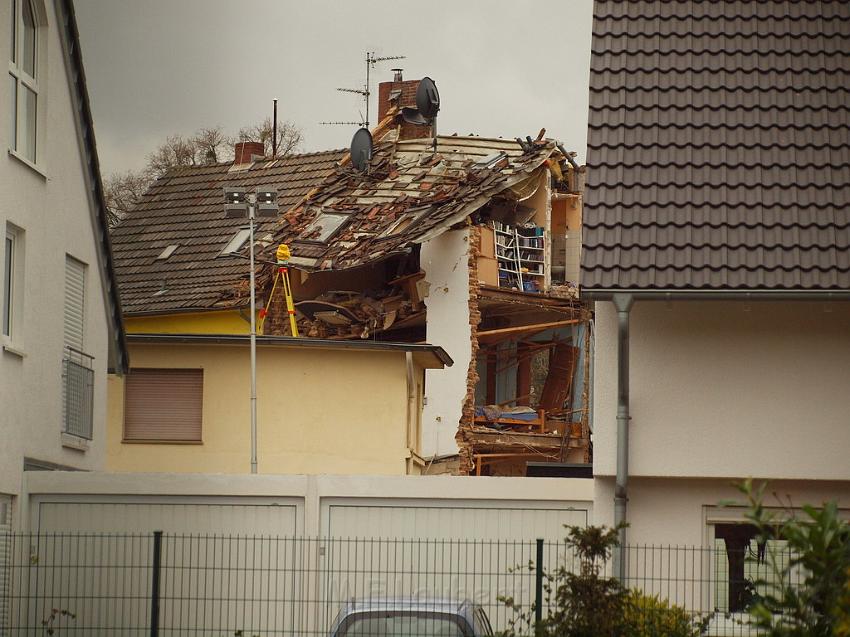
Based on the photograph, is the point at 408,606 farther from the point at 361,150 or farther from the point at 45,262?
the point at 361,150

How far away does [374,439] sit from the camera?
96.9 feet

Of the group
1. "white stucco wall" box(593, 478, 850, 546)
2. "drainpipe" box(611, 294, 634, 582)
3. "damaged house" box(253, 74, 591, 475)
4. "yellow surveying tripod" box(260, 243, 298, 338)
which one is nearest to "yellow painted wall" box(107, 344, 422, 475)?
"damaged house" box(253, 74, 591, 475)

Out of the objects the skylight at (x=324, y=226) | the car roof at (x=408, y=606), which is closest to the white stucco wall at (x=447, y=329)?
the skylight at (x=324, y=226)

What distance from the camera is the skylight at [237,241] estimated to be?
38719 mm

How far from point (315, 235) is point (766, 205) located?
863 inches

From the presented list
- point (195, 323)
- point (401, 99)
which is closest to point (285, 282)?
point (195, 323)

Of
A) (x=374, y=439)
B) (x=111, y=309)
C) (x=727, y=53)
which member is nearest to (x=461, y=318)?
(x=374, y=439)

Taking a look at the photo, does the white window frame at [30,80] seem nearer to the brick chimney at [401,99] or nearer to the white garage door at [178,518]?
the white garage door at [178,518]

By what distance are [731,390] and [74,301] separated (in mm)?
10405

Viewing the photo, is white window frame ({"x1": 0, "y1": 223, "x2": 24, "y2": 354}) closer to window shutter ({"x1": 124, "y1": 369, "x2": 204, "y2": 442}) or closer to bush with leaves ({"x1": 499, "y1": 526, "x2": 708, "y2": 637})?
bush with leaves ({"x1": 499, "y1": 526, "x2": 708, "y2": 637})

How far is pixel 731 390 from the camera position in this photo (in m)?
16.4

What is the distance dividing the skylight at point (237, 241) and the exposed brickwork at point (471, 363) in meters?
Result: 5.92

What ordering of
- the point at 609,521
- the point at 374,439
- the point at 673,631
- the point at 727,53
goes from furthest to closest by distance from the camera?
the point at 374,439 → the point at 727,53 → the point at 609,521 → the point at 673,631

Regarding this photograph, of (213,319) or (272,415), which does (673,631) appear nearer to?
(272,415)
